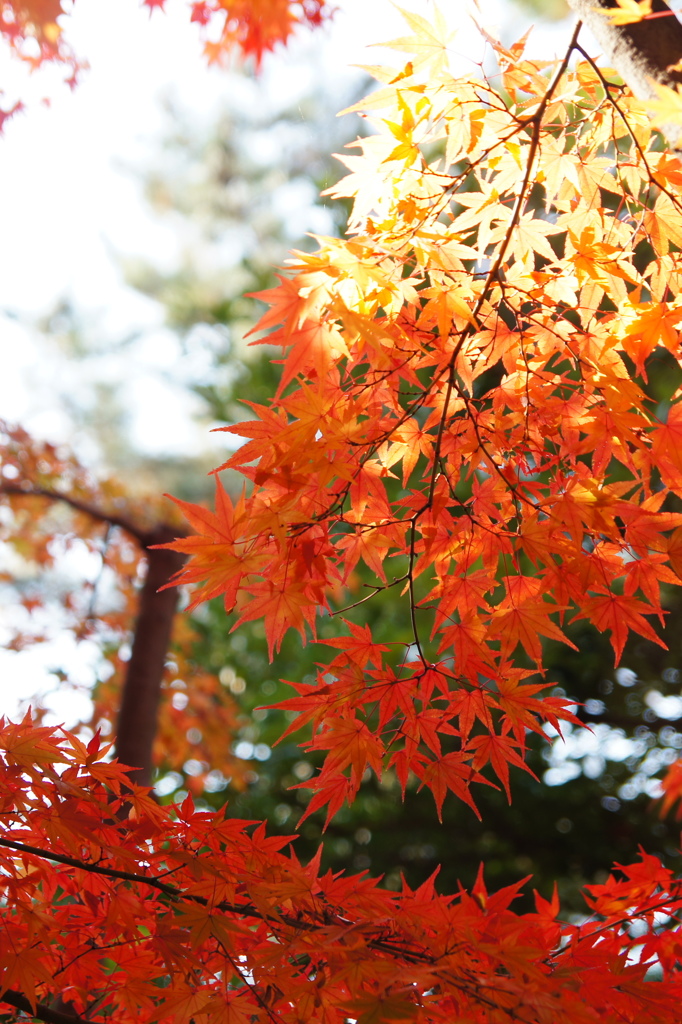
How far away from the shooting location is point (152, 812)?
35.2 inches

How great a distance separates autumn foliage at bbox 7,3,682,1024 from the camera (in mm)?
785

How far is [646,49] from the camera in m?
0.82

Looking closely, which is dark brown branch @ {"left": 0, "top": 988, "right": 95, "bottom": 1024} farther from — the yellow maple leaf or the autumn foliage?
the yellow maple leaf

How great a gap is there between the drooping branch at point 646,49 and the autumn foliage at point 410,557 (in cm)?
3

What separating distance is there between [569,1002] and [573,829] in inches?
171

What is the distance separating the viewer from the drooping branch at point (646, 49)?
2.63ft

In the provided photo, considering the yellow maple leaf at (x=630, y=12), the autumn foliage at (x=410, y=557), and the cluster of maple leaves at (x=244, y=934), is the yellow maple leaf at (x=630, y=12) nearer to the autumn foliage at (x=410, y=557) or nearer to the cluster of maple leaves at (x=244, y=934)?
the autumn foliage at (x=410, y=557)

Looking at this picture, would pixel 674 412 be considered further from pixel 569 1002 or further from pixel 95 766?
pixel 95 766

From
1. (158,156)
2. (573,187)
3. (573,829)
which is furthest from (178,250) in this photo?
(573,187)

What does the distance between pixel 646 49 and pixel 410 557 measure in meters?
0.61

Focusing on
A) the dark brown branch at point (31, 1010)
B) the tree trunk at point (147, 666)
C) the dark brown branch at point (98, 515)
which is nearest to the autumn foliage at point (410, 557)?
the dark brown branch at point (31, 1010)

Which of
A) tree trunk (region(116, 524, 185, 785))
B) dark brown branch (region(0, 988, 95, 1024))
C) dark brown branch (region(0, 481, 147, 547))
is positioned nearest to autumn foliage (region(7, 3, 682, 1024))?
dark brown branch (region(0, 988, 95, 1024))

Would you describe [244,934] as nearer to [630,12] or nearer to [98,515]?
[630,12]

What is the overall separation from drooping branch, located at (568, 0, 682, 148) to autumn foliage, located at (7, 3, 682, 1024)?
33mm
